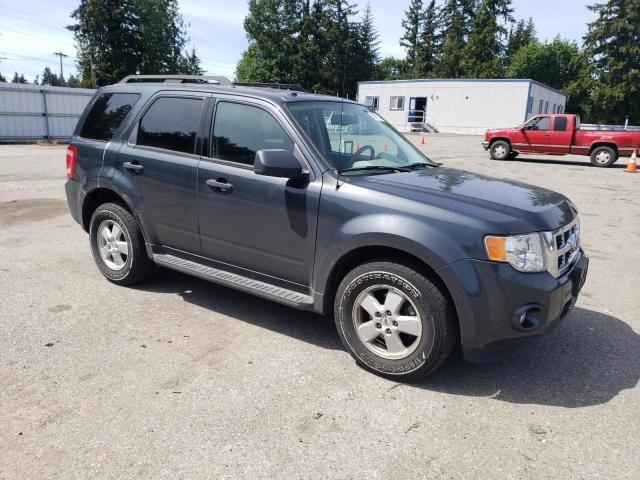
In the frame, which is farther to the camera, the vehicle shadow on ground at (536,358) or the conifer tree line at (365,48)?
the conifer tree line at (365,48)

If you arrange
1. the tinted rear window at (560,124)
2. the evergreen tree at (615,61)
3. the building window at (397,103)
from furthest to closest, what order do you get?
the evergreen tree at (615,61), the building window at (397,103), the tinted rear window at (560,124)

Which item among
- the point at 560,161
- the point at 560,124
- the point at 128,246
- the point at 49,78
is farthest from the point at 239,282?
the point at 49,78

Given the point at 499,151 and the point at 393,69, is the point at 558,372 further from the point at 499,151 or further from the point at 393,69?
the point at 393,69

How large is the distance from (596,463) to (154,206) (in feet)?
12.1

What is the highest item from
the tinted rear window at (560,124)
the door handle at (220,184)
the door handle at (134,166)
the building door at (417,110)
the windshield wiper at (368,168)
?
the building door at (417,110)

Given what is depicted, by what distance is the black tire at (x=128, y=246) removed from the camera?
4.72 m

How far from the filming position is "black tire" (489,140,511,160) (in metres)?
20.3

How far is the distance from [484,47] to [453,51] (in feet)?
13.6

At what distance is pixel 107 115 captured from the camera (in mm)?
5020

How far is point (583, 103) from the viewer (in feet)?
193

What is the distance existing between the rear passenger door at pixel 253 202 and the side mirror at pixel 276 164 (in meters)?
0.16

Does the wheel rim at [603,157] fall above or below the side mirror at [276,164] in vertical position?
below

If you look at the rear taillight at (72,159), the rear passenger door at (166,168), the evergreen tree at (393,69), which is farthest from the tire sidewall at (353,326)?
the evergreen tree at (393,69)

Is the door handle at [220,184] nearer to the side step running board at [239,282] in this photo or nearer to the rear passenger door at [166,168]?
the rear passenger door at [166,168]
